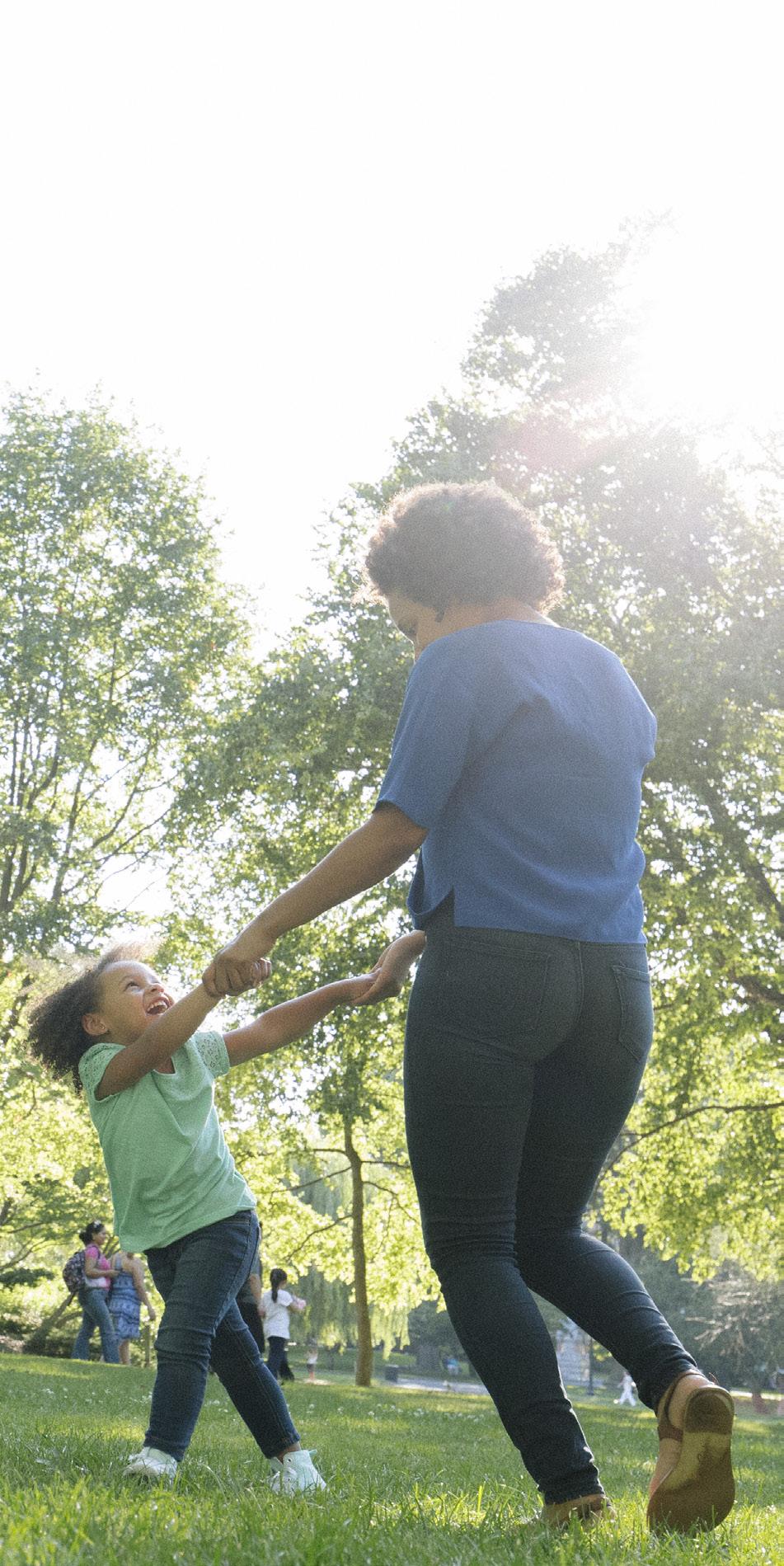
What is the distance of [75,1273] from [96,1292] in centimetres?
67

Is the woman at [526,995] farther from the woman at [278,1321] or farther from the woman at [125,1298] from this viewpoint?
the woman at [278,1321]

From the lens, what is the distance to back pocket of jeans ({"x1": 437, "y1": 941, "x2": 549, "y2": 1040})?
297cm

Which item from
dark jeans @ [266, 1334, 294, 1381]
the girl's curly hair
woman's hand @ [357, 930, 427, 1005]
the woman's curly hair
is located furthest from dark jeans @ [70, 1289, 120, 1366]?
the woman's curly hair

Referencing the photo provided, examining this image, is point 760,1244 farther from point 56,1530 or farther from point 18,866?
point 56,1530

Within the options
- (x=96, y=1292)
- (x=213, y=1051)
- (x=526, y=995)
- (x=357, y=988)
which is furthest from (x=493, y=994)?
(x=96, y=1292)

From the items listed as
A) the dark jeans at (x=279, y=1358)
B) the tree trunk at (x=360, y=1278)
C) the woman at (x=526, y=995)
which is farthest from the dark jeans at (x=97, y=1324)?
the woman at (x=526, y=995)

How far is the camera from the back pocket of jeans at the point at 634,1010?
314 cm

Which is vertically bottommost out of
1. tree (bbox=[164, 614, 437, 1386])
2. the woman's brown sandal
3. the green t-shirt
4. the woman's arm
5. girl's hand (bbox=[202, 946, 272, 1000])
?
the woman's brown sandal

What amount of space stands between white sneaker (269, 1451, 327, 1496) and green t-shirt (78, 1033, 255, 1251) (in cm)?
71

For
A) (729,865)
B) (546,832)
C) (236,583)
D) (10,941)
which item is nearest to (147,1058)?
(546,832)

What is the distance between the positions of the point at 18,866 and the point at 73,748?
3.04m

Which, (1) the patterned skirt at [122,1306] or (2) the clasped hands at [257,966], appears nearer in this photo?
(2) the clasped hands at [257,966]

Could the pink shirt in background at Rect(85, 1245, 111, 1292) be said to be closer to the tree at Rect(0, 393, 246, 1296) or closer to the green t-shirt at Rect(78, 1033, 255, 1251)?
the tree at Rect(0, 393, 246, 1296)

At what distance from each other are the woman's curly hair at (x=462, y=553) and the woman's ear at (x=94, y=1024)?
1.80 metres
